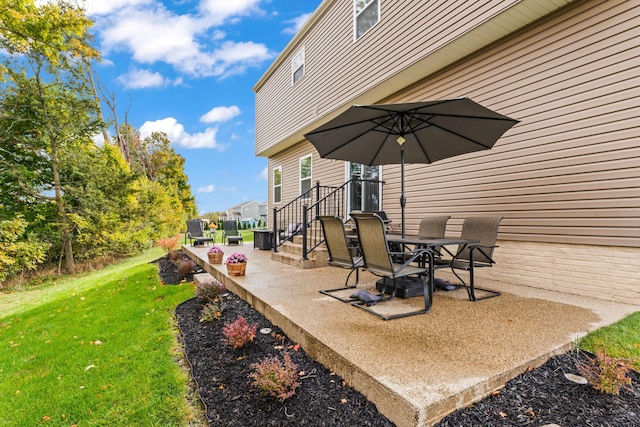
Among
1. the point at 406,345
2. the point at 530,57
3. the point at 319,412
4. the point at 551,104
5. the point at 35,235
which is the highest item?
the point at 530,57

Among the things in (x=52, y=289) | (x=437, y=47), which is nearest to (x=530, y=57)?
(x=437, y=47)

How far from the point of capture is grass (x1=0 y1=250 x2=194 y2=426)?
88.7 inches

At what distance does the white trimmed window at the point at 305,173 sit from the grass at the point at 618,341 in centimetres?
804

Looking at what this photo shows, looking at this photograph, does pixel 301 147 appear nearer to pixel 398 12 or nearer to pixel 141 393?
pixel 398 12

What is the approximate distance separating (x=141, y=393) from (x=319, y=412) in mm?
1474

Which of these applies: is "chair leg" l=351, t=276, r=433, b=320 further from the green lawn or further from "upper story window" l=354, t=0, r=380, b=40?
"upper story window" l=354, t=0, r=380, b=40

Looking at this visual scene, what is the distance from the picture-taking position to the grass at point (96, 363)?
2.25 m

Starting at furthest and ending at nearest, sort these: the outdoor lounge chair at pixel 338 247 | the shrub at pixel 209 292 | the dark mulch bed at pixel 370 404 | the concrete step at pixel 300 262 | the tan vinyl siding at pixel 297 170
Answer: the tan vinyl siding at pixel 297 170 → the concrete step at pixel 300 262 → the shrub at pixel 209 292 → the outdoor lounge chair at pixel 338 247 → the dark mulch bed at pixel 370 404

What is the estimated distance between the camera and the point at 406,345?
7.77 ft

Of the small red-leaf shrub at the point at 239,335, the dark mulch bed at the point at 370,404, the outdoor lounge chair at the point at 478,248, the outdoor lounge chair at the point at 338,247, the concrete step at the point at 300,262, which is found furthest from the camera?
the concrete step at the point at 300,262

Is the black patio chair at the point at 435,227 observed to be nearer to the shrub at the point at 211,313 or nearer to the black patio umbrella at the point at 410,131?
the black patio umbrella at the point at 410,131

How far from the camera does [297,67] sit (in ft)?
32.3

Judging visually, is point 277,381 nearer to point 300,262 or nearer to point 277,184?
point 300,262

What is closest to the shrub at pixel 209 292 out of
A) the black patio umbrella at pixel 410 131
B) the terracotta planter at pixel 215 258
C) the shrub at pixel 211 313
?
the shrub at pixel 211 313
